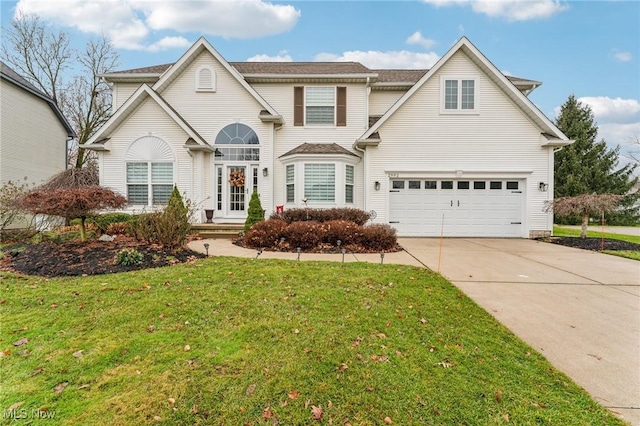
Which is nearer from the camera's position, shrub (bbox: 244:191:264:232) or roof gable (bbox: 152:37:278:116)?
shrub (bbox: 244:191:264:232)

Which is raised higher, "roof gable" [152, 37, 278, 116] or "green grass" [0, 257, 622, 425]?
"roof gable" [152, 37, 278, 116]

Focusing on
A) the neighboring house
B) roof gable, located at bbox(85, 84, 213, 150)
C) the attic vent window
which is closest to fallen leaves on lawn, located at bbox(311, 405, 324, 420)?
roof gable, located at bbox(85, 84, 213, 150)

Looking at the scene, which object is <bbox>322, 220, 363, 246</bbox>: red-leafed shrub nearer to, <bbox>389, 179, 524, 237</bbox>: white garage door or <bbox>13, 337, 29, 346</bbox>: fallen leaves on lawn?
<bbox>389, 179, 524, 237</bbox>: white garage door

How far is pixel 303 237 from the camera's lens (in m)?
9.23

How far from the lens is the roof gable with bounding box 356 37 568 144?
490 inches

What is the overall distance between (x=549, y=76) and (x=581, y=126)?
13616 mm

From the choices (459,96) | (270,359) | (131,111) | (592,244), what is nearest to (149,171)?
(131,111)

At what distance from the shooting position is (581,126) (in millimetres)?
24891

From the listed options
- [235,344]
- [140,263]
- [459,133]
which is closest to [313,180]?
[459,133]

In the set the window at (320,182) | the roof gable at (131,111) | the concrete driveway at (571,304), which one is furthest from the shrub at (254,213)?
the concrete driveway at (571,304)

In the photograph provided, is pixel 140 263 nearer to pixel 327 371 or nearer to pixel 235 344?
pixel 235 344

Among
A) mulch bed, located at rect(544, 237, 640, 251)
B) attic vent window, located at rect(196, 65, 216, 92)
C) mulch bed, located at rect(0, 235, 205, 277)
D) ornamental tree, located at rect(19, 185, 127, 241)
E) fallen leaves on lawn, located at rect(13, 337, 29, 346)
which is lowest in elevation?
fallen leaves on lawn, located at rect(13, 337, 29, 346)

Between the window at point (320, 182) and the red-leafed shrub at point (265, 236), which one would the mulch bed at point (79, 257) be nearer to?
the red-leafed shrub at point (265, 236)

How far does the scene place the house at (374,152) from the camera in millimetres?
12781
